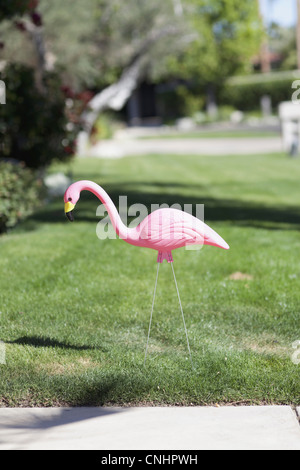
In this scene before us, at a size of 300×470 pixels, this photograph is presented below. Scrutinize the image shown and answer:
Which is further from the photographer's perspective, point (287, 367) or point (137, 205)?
point (137, 205)

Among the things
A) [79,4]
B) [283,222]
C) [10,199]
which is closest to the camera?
[10,199]

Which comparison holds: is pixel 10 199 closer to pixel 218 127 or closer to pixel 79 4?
pixel 79 4

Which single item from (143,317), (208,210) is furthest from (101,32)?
(143,317)

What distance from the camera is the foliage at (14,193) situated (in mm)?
7988

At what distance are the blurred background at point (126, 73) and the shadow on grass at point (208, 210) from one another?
1.14 m

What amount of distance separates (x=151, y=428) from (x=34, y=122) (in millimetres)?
7826

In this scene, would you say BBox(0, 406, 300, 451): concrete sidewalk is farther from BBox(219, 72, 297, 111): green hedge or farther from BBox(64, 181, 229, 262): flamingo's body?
→ BBox(219, 72, 297, 111): green hedge

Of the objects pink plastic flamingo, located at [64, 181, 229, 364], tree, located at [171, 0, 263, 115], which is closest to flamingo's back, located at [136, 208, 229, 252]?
pink plastic flamingo, located at [64, 181, 229, 364]

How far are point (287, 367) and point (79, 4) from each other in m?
20.4

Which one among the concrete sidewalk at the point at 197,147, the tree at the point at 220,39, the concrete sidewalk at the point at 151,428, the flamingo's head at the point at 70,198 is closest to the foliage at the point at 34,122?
the flamingo's head at the point at 70,198

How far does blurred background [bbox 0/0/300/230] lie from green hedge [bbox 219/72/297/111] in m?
0.07

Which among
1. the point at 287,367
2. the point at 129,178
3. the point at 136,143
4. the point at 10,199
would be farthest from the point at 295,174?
the point at 136,143

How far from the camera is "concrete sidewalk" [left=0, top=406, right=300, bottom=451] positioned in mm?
3264
